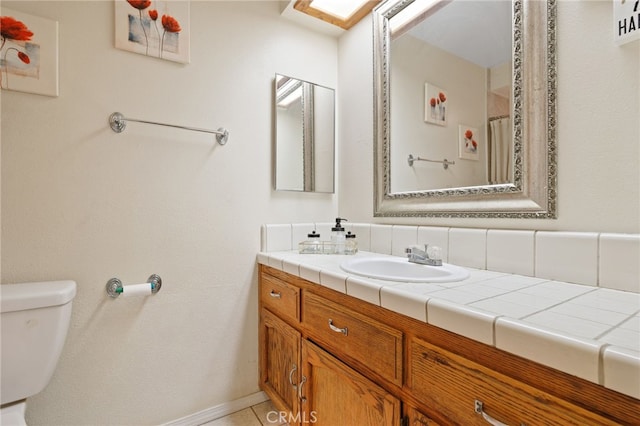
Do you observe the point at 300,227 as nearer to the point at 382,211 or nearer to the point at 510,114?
the point at 382,211

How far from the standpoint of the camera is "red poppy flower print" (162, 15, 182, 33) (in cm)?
130

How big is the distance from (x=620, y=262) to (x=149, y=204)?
1.64 meters

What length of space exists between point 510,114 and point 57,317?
1.69 m

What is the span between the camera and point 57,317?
Answer: 961 mm

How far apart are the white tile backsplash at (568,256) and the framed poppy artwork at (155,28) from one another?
5.34ft

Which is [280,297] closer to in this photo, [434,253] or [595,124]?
[434,253]

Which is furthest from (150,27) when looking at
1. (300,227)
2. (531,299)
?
(531,299)

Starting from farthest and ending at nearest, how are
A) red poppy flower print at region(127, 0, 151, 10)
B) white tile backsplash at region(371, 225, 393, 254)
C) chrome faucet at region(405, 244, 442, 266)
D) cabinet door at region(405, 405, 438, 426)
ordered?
white tile backsplash at region(371, 225, 393, 254), red poppy flower print at region(127, 0, 151, 10), chrome faucet at region(405, 244, 442, 266), cabinet door at region(405, 405, 438, 426)

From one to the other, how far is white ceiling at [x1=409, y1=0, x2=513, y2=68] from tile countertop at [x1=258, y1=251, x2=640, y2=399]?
2.63 ft

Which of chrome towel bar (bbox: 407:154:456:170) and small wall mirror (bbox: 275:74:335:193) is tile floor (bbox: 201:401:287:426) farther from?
chrome towel bar (bbox: 407:154:456:170)

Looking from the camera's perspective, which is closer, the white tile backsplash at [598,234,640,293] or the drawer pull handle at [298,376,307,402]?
the white tile backsplash at [598,234,640,293]

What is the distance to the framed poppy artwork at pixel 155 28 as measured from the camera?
122 cm

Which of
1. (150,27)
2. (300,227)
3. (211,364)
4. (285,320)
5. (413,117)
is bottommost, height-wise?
(211,364)

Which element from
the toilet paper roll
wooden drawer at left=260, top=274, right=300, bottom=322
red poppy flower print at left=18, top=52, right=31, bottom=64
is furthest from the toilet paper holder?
red poppy flower print at left=18, top=52, right=31, bottom=64
